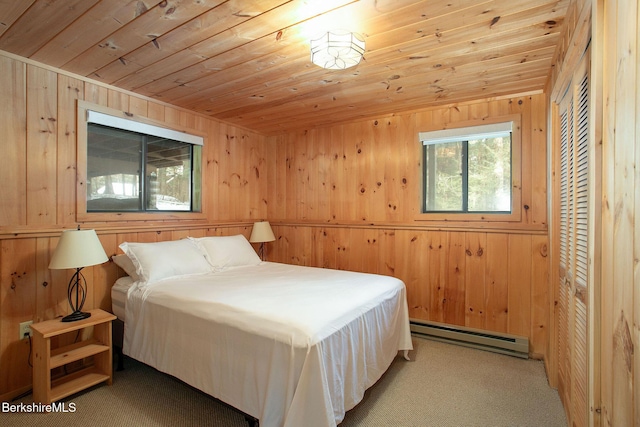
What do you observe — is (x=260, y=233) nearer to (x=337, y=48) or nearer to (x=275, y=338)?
(x=275, y=338)

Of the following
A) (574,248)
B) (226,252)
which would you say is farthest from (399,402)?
(226,252)

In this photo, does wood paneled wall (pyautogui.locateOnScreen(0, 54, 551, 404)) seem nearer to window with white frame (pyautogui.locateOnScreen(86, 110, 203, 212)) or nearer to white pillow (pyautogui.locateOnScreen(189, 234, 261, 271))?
window with white frame (pyautogui.locateOnScreen(86, 110, 203, 212))

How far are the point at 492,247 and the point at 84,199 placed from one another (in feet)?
11.5

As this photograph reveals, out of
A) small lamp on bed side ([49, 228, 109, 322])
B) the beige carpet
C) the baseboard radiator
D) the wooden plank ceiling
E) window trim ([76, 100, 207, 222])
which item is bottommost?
the beige carpet

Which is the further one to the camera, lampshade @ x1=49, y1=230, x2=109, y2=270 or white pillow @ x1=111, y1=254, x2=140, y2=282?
white pillow @ x1=111, y1=254, x2=140, y2=282

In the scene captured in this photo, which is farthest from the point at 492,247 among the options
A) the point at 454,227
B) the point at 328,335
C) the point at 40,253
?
the point at 40,253

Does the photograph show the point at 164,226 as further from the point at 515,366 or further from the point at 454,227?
the point at 515,366

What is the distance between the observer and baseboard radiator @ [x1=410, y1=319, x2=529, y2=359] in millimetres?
2711

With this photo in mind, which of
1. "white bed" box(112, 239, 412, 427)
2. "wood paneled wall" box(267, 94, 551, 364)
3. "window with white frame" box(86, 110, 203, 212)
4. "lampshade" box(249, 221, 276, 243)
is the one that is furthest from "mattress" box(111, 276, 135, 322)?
"wood paneled wall" box(267, 94, 551, 364)

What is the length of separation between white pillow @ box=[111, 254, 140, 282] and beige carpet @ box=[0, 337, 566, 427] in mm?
737

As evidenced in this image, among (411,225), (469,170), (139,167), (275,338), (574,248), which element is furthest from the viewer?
(411,225)

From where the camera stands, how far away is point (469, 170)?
3.10 meters

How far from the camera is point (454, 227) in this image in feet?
9.95

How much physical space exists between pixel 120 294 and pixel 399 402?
2225 millimetres
